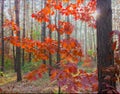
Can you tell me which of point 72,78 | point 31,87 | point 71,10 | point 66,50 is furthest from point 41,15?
point 31,87

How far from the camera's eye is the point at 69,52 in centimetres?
537

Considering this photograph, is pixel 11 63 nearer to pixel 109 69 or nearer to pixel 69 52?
pixel 69 52

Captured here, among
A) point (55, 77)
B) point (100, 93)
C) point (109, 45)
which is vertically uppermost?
point (109, 45)

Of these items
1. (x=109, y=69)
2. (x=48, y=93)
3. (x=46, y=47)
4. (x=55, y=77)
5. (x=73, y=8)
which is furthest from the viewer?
(x=48, y=93)

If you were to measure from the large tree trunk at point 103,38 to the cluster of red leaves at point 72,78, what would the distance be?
0.22m

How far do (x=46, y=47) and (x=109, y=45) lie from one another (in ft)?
7.40

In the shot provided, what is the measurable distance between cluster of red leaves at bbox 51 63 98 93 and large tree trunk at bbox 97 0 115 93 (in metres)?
0.22

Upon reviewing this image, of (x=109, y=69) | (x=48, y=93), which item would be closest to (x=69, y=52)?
(x=109, y=69)

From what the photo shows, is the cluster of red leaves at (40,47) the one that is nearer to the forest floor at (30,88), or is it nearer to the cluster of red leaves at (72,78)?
the cluster of red leaves at (72,78)

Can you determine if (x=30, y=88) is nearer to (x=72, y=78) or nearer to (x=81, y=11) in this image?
(x=81, y=11)

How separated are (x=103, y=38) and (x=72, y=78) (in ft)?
2.33

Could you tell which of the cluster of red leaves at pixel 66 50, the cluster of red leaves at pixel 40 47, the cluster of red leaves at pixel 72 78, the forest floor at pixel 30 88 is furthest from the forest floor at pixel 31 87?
the cluster of red leaves at pixel 72 78

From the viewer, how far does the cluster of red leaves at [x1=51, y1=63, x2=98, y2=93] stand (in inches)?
136

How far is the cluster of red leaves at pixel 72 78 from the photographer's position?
3467 mm
